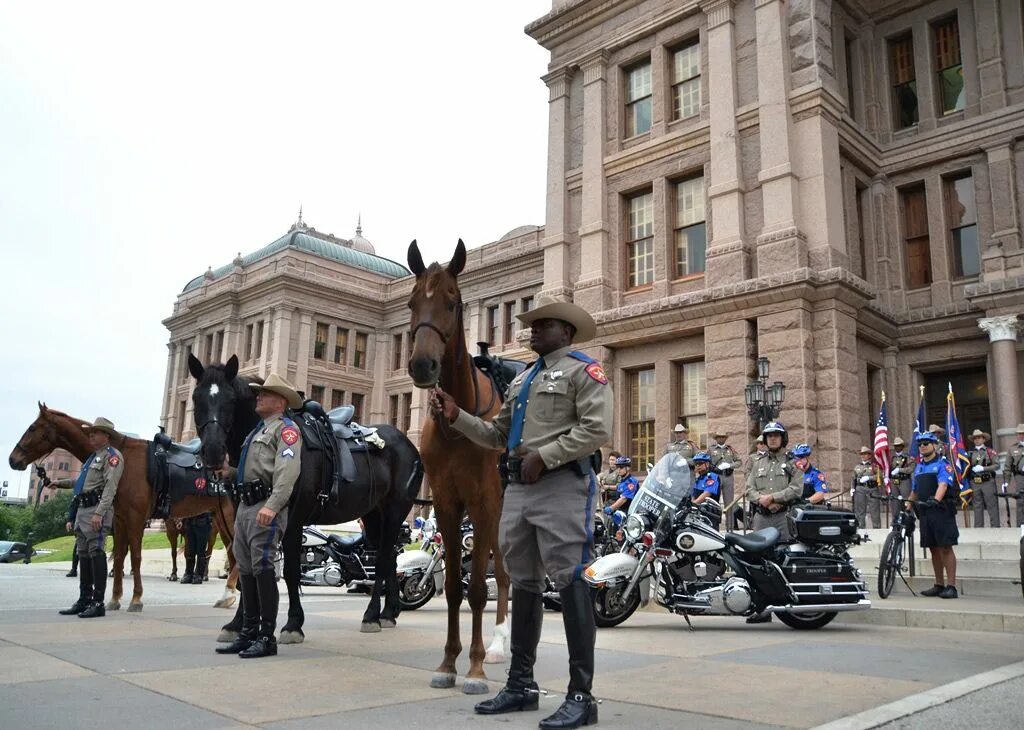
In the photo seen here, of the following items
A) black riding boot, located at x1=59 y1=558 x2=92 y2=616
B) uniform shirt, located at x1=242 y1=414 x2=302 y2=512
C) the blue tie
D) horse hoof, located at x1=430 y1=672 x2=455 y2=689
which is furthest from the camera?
black riding boot, located at x1=59 y1=558 x2=92 y2=616

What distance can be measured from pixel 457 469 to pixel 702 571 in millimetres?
4263

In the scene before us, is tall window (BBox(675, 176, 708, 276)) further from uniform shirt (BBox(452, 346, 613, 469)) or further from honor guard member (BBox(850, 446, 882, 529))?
uniform shirt (BBox(452, 346, 613, 469))

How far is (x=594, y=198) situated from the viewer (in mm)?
21766

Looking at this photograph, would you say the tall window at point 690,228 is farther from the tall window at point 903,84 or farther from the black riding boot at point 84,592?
the black riding boot at point 84,592

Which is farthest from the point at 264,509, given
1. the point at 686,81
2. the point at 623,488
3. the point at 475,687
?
the point at 686,81

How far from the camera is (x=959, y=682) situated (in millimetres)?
4746

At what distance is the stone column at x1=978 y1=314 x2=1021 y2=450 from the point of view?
1728 cm

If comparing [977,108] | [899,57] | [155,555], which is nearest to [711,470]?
[977,108]

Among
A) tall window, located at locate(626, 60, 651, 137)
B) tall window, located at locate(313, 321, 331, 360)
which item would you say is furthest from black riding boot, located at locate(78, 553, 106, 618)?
tall window, located at locate(313, 321, 331, 360)

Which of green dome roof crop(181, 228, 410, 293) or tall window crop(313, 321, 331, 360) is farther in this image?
green dome roof crop(181, 228, 410, 293)

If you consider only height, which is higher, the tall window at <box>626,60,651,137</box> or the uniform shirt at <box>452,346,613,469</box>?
the tall window at <box>626,60,651,137</box>

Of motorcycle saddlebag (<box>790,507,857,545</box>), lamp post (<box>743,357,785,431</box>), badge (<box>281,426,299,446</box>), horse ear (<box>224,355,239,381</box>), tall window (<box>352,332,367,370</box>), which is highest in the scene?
tall window (<box>352,332,367,370</box>)

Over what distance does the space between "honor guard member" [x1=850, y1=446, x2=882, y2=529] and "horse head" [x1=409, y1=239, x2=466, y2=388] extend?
40.8 feet

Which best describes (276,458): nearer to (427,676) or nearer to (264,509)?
(264,509)
